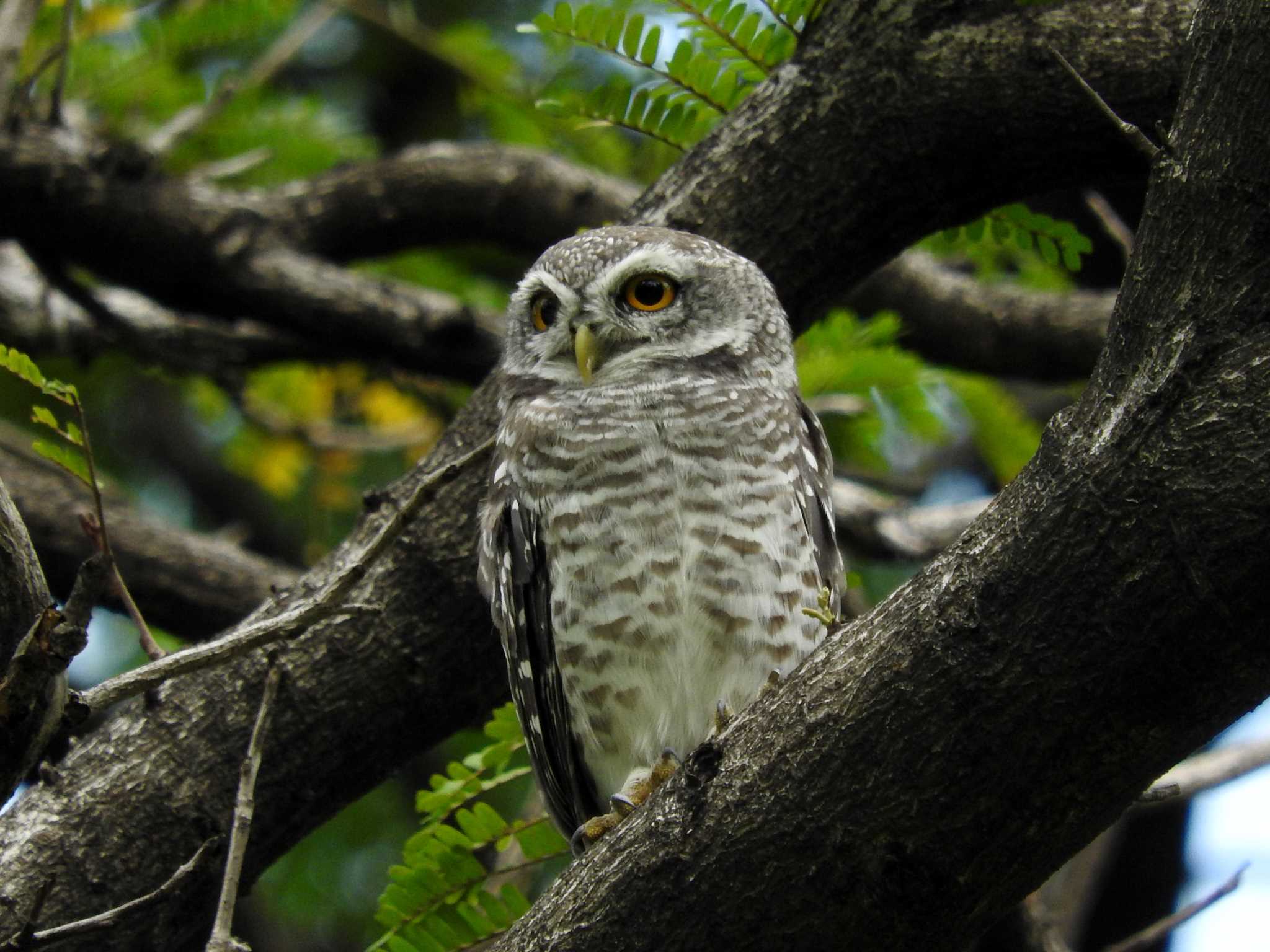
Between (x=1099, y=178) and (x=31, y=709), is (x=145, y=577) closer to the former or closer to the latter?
(x=31, y=709)

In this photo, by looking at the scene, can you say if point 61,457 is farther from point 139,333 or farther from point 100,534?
point 139,333

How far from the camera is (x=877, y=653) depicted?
2143mm

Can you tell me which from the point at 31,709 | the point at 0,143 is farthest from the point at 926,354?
the point at 31,709

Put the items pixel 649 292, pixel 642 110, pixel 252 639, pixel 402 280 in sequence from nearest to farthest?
pixel 252 639, pixel 649 292, pixel 642 110, pixel 402 280

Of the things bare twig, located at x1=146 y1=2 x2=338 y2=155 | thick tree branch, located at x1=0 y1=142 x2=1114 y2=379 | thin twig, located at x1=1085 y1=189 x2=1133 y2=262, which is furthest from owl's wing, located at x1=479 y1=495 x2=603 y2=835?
bare twig, located at x1=146 y1=2 x2=338 y2=155

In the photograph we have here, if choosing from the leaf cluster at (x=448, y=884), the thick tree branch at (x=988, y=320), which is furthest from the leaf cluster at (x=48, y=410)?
the thick tree branch at (x=988, y=320)

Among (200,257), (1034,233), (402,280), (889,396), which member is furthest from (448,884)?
(402,280)

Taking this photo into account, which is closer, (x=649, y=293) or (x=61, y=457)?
(x=61, y=457)

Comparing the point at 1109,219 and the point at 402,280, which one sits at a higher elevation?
the point at 402,280

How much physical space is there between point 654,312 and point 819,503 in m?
0.68

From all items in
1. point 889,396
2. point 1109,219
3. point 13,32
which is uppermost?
point 13,32

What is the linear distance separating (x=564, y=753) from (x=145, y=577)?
1.81 metres

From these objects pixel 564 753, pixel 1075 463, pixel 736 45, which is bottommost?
pixel 564 753

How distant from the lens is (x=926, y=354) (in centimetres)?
581
